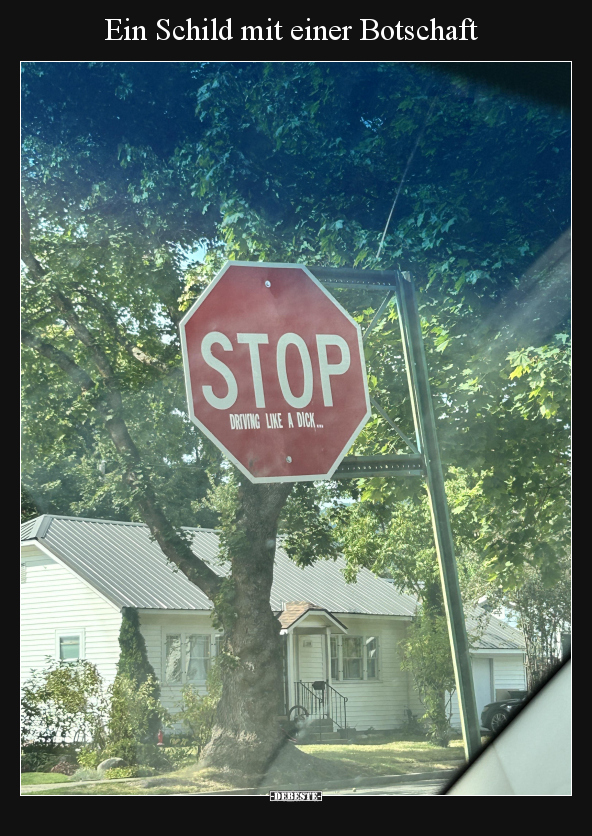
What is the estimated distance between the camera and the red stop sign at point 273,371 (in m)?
2.37

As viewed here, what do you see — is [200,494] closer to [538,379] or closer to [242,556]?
[242,556]

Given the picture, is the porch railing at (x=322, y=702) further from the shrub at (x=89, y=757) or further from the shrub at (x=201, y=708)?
the shrub at (x=89, y=757)

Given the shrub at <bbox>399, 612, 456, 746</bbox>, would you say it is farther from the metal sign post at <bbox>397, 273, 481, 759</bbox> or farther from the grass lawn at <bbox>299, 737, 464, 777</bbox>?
the metal sign post at <bbox>397, 273, 481, 759</bbox>

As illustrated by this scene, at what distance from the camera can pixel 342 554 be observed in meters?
5.62

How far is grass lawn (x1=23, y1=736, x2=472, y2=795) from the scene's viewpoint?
4.30 meters

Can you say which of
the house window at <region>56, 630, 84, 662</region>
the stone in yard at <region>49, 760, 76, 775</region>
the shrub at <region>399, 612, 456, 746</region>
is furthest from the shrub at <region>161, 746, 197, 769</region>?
the shrub at <region>399, 612, 456, 746</region>

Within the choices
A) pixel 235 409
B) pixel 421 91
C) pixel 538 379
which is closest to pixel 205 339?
pixel 235 409

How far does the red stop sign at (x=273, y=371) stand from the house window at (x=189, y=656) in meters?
3.20

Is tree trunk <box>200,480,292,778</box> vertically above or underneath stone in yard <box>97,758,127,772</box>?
above

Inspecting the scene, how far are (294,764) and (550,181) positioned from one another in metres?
3.88

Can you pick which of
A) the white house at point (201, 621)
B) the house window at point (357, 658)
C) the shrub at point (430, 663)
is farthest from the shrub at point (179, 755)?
the shrub at point (430, 663)

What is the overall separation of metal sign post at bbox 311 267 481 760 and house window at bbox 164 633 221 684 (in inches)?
123

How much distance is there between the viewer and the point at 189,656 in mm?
5305

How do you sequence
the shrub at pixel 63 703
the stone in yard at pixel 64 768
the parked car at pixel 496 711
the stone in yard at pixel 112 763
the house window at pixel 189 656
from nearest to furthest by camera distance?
the parked car at pixel 496 711
the stone in yard at pixel 64 768
the shrub at pixel 63 703
the stone in yard at pixel 112 763
the house window at pixel 189 656
